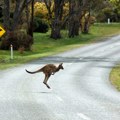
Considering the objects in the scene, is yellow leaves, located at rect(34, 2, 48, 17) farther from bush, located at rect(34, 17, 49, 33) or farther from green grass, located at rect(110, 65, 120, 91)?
green grass, located at rect(110, 65, 120, 91)

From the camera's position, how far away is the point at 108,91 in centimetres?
2047

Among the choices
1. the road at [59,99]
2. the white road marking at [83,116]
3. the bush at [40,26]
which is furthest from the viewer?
the bush at [40,26]

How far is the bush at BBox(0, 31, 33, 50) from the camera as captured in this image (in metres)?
50.9

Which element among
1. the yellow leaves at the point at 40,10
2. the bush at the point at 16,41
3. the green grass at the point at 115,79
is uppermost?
the yellow leaves at the point at 40,10

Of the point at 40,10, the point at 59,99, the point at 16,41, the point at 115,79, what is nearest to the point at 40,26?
the point at 40,10

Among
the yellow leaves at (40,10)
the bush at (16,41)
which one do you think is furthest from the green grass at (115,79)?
the yellow leaves at (40,10)

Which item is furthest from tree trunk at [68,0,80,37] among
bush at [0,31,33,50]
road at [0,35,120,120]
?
road at [0,35,120,120]

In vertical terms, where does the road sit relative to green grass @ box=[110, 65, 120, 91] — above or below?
above

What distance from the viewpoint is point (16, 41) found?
168 ft

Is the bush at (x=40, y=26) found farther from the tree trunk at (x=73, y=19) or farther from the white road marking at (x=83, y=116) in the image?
the white road marking at (x=83, y=116)

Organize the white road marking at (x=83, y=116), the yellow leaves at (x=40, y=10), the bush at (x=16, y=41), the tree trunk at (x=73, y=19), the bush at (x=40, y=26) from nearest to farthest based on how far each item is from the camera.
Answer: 1. the white road marking at (x=83, y=116)
2. the bush at (x=16, y=41)
3. the tree trunk at (x=73, y=19)
4. the bush at (x=40, y=26)
5. the yellow leaves at (x=40, y=10)

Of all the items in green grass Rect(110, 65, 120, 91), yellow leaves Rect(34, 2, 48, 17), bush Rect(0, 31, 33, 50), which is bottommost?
green grass Rect(110, 65, 120, 91)

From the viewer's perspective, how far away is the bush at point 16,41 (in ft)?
167

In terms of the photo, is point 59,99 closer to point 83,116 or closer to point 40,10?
point 83,116
